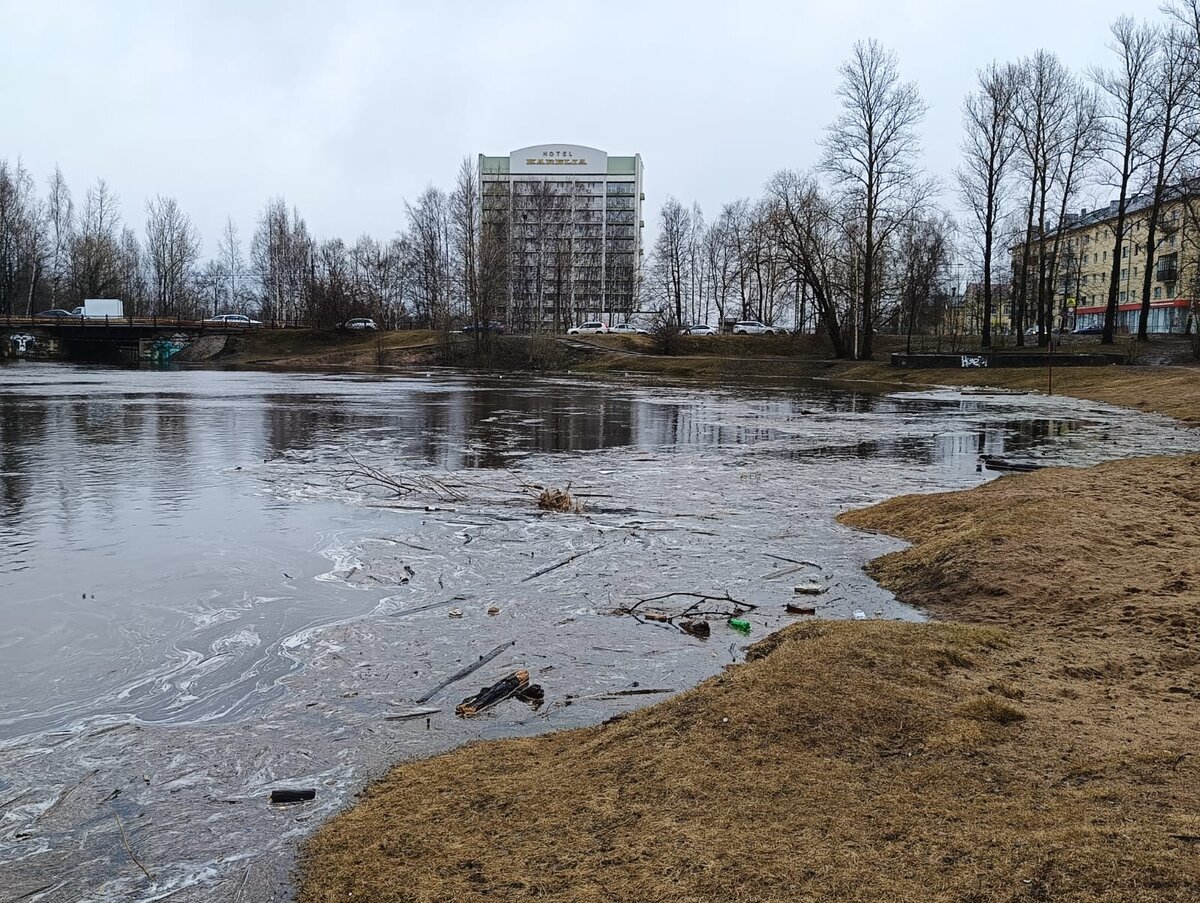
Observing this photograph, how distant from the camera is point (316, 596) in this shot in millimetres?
8055

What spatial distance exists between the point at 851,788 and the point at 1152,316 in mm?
95484

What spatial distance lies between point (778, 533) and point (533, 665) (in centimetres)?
496

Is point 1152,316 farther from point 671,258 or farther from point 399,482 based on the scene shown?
point 399,482

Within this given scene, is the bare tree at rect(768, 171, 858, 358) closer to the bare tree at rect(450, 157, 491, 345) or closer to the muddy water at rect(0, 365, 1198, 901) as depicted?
the bare tree at rect(450, 157, 491, 345)

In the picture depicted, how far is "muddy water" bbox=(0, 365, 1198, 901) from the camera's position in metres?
4.48

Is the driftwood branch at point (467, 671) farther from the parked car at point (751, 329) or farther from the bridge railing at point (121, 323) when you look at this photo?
the bridge railing at point (121, 323)

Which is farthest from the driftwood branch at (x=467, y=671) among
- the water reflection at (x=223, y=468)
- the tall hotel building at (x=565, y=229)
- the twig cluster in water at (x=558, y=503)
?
the tall hotel building at (x=565, y=229)

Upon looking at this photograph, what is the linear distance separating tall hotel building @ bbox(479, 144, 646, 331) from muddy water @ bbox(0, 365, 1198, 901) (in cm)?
6649

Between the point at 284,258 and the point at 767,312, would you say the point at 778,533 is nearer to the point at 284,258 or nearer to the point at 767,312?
the point at 767,312

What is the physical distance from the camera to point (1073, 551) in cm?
812

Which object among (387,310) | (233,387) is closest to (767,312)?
(387,310)

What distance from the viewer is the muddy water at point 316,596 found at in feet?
14.7

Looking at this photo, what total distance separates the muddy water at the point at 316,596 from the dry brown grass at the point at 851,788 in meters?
0.59

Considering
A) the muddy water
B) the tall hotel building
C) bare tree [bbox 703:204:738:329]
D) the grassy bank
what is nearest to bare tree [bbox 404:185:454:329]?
the tall hotel building
